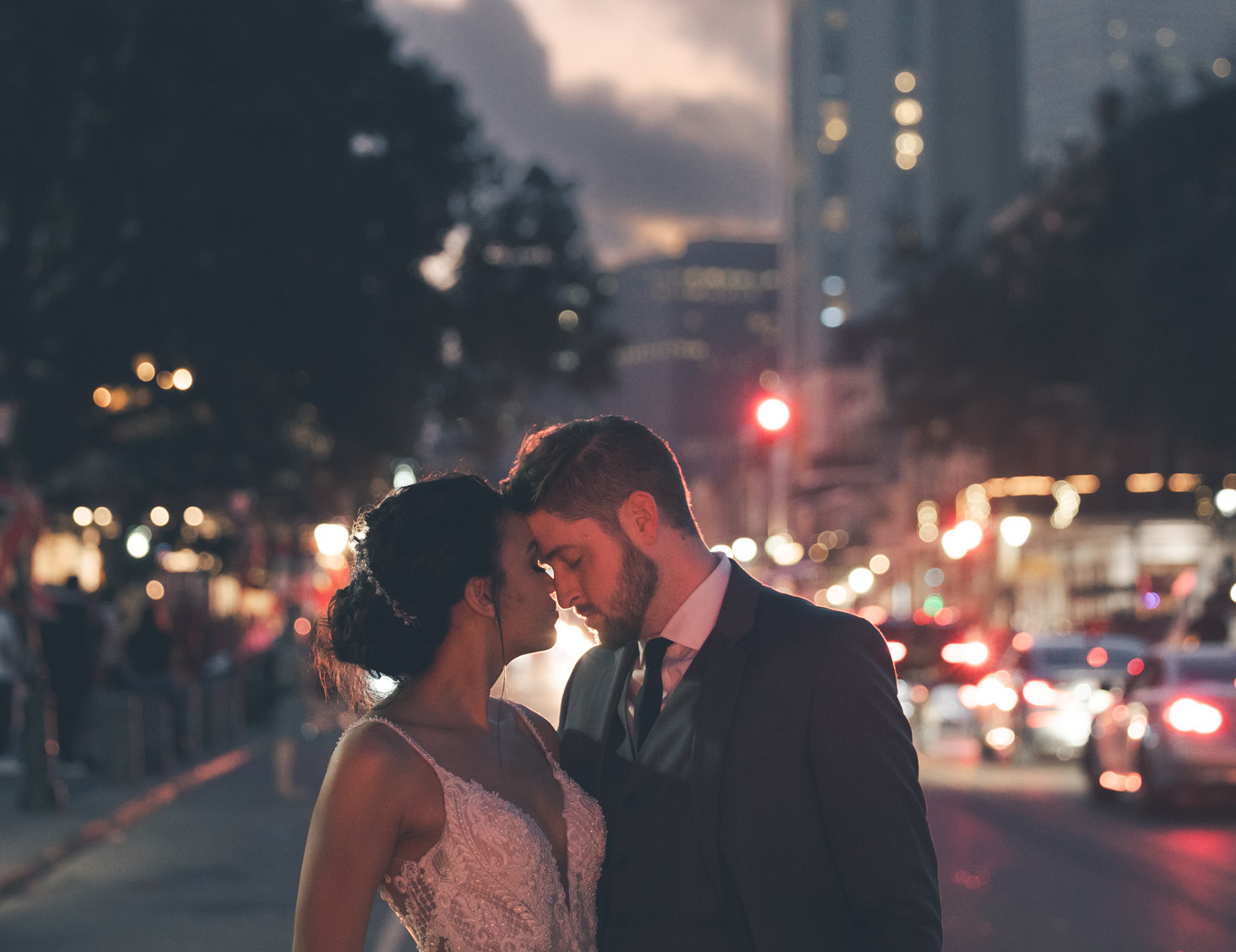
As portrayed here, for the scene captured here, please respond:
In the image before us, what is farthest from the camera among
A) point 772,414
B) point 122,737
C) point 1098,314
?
point 1098,314

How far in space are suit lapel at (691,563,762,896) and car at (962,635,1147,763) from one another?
1924 cm

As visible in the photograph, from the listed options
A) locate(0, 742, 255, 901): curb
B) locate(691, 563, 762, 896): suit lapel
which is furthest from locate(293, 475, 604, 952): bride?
locate(0, 742, 255, 901): curb

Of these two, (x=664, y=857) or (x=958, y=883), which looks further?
(x=958, y=883)

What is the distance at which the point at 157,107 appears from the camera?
24.4 metres

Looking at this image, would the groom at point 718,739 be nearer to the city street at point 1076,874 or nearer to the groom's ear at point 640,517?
the groom's ear at point 640,517

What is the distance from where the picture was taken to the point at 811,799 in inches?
138

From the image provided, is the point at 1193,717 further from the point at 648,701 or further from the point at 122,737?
the point at 648,701

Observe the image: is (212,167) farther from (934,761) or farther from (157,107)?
(934,761)

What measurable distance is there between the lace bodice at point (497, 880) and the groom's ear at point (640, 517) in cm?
60

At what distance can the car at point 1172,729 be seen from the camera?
1596 centimetres

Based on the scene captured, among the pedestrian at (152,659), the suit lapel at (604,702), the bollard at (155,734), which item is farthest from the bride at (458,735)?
the pedestrian at (152,659)

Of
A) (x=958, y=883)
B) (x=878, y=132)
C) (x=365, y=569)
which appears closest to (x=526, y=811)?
(x=365, y=569)

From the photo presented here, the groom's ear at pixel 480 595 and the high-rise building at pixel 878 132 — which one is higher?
the high-rise building at pixel 878 132

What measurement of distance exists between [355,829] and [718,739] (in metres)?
0.71
